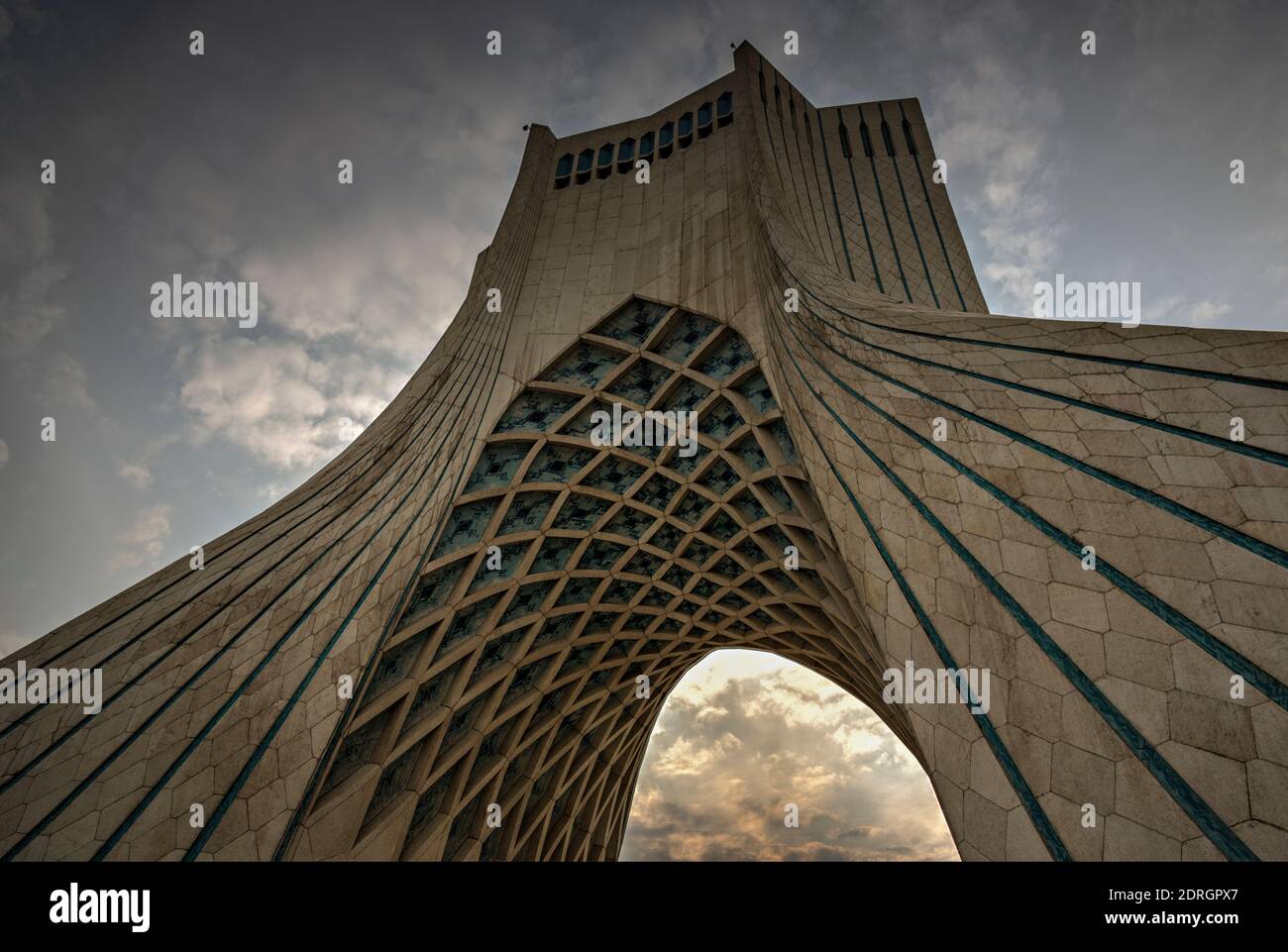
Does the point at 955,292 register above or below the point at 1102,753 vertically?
above

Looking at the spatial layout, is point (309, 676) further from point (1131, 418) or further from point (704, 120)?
point (704, 120)

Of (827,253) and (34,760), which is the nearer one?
(34,760)

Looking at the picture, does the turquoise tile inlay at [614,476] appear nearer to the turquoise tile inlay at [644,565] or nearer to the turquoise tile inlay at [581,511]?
the turquoise tile inlay at [581,511]

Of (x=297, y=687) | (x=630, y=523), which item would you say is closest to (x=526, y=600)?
(x=630, y=523)

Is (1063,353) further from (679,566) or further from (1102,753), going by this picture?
(679,566)

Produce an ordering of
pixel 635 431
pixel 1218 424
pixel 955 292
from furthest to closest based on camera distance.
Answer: pixel 955 292
pixel 635 431
pixel 1218 424

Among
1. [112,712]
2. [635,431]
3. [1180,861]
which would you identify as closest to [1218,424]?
[1180,861]

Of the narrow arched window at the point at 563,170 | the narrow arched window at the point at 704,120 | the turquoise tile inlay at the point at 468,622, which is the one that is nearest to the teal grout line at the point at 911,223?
the narrow arched window at the point at 704,120
